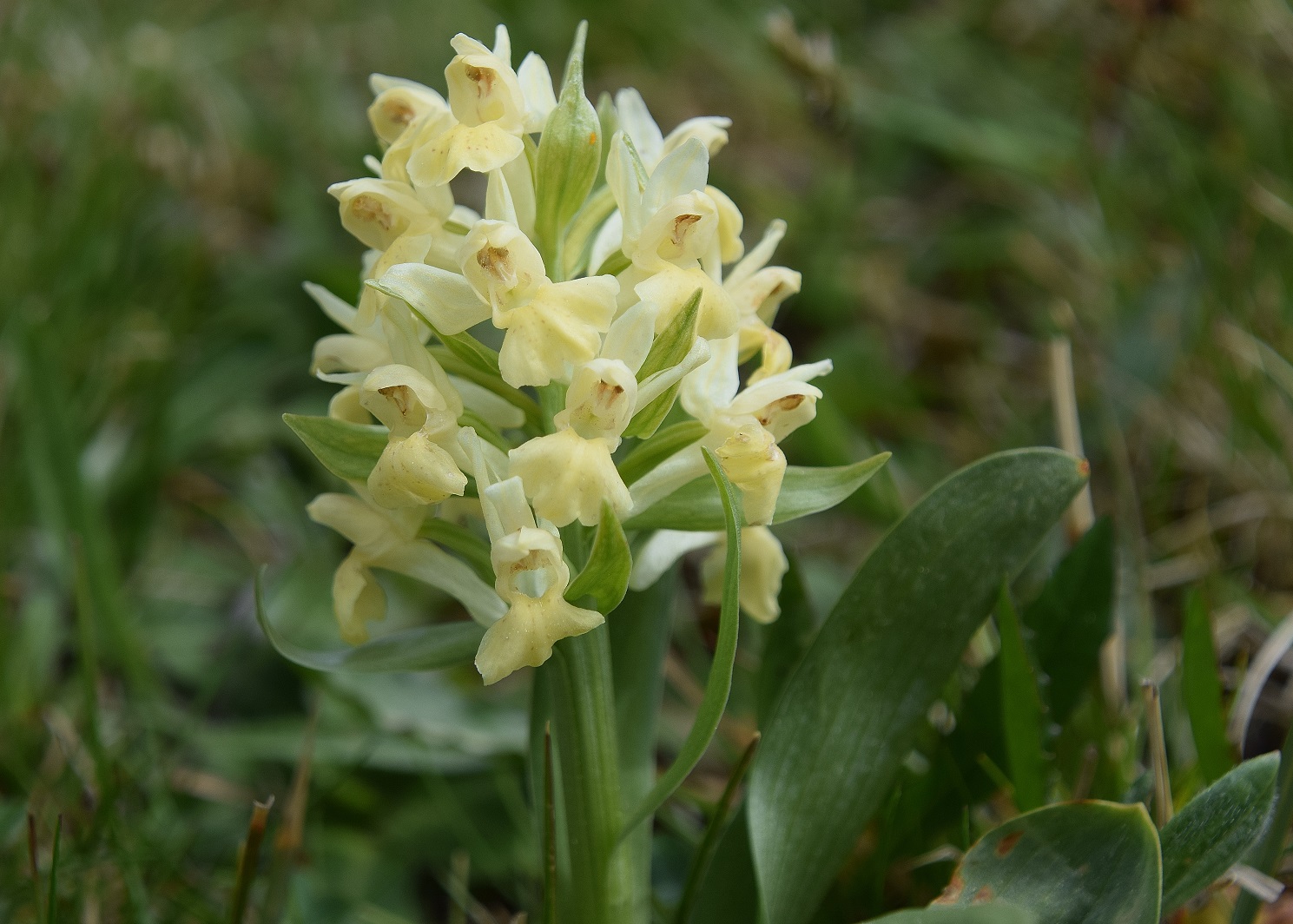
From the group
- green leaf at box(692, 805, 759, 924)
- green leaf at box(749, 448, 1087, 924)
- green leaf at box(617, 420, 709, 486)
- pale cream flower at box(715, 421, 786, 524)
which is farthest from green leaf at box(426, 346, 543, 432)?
green leaf at box(692, 805, 759, 924)

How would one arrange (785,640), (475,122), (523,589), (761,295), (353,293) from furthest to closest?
(353,293) → (785,640) → (761,295) → (475,122) → (523,589)

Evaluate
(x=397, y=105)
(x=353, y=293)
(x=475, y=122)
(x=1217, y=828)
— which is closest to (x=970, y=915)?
(x=1217, y=828)

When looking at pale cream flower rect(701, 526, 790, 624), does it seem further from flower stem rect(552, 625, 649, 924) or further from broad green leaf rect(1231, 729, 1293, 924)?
broad green leaf rect(1231, 729, 1293, 924)

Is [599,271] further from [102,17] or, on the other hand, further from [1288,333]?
[102,17]

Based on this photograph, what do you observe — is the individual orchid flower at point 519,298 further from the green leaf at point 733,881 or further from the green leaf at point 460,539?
the green leaf at point 733,881

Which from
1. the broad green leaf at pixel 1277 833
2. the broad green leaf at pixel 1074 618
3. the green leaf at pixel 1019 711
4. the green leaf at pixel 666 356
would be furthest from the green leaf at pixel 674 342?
the broad green leaf at pixel 1277 833

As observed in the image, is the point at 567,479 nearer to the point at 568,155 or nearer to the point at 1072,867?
the point at 568,155
